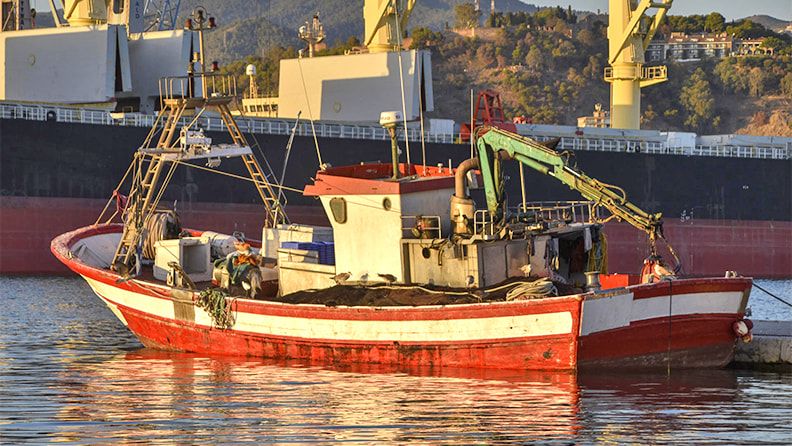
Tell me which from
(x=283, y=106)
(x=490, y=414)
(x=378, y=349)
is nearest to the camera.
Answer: (x=490, y=414)

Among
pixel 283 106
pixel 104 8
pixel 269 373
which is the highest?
pixel 104 8

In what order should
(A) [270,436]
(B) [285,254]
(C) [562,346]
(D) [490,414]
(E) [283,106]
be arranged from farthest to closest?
1. (E) [283,106]
2. (B) [285,254]
3. (C) [562,346]
4. (D) [490,414]
5. (A) [270,436]

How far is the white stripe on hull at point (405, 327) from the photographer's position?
71.3 feet

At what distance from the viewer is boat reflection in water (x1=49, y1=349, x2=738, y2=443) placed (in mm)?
17375

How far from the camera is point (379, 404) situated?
19344mm

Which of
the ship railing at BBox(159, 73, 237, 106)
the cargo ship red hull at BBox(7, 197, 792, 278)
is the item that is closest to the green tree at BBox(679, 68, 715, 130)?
the cargo ship red hull at BBox(7, 197, 792, 278)

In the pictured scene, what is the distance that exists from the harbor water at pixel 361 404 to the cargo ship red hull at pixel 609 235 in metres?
21.9

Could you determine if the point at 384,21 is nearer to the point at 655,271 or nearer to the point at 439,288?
the point at 439,288

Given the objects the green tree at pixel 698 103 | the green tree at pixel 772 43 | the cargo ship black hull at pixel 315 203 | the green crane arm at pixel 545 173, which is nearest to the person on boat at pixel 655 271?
the green crane arm at pixel 545 173

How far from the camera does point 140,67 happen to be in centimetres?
6247

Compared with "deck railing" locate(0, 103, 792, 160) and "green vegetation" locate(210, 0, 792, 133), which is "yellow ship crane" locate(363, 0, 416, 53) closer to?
"deck railing" locate(0, 103, 792, 160)

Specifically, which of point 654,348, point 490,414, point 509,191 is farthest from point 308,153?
point 490,414

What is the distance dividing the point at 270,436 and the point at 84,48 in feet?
144

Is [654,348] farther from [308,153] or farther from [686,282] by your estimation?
[308,153]
